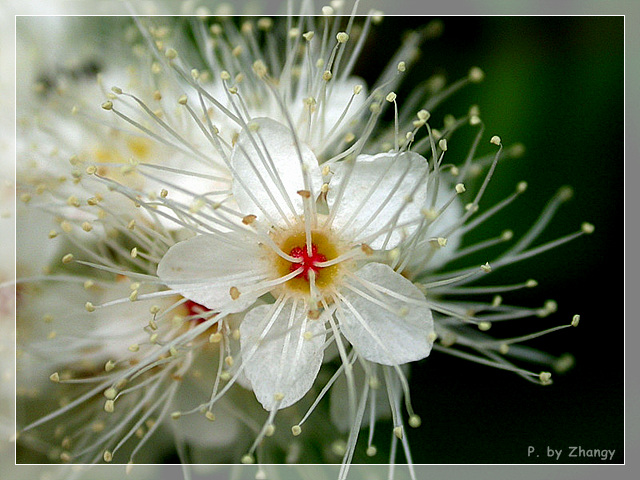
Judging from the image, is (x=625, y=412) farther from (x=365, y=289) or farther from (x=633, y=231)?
(x=365, y=289)

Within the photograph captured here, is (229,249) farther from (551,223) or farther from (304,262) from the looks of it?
(551,223)

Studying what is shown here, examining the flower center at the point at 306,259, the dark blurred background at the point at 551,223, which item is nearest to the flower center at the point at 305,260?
the flower center at the point at 306,259

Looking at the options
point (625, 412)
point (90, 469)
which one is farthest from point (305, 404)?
point (625, 412)

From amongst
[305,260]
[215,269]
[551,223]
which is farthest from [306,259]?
[551,223]

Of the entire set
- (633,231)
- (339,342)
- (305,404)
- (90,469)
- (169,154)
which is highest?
(169,154)

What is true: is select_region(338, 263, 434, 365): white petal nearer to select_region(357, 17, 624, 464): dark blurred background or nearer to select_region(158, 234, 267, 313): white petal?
select_region(158, 234, 267, 313): white petal

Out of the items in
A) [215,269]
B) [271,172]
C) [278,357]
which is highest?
[271,172]

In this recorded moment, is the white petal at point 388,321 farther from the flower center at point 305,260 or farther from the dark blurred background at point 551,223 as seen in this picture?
the dark blurred background at point 551,223
